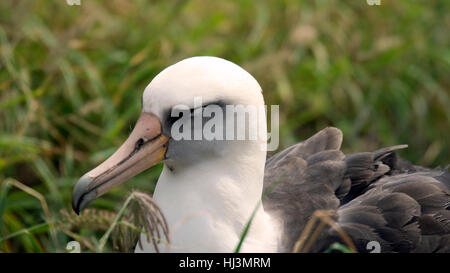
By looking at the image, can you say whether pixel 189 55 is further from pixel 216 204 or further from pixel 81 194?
pixel 81 194

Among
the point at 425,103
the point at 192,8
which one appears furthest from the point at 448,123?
the point at 192,8

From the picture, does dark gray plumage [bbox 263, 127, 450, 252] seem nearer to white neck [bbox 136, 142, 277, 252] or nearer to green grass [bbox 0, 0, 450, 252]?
white neck [bbox 136, 142, 277, 252]

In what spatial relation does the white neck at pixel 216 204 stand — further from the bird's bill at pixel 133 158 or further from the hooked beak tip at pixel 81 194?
the hooked beak tip at pixel 81 194

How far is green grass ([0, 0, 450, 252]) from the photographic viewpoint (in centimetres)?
387

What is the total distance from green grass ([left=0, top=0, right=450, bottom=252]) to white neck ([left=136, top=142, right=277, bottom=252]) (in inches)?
46.7

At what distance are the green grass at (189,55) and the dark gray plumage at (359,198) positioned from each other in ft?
3.98

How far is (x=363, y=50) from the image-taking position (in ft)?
16.7

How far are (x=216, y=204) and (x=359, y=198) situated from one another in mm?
599

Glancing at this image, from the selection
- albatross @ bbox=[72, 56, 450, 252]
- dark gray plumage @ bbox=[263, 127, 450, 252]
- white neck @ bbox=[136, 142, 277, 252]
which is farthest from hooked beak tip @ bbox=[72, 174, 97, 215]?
dark gray plumage @ bbox=[263, 127, 450, 252]

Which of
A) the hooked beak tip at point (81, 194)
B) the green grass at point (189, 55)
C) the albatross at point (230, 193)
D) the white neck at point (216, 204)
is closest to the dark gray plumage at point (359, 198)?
the albatross at point (230, 193)

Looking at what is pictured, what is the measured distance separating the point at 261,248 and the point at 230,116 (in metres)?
0.46

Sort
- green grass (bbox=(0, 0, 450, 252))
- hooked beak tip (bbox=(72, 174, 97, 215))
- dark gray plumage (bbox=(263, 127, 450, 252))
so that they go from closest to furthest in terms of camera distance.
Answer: hooked beak tip (bbox=(72, 174, 97, 215))
dark gray plumage (bbox=(263, 127, 450, 252))
green grass (bbox=(0, 0, 450, 252))

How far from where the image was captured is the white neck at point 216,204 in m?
2.40

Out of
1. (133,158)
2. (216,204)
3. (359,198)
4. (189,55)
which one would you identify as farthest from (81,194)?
(189,55)
